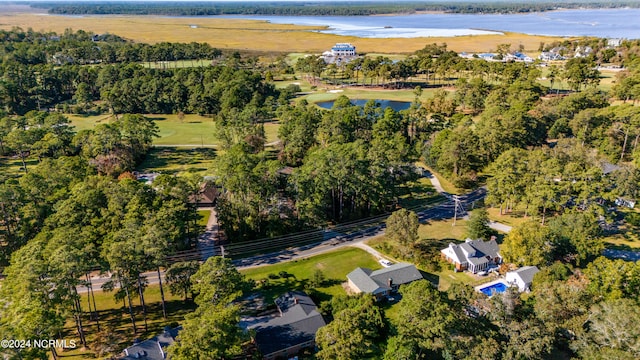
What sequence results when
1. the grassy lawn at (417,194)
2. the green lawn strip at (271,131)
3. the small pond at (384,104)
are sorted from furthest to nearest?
the small pond at (384,104)
the green lawn strip at (271,131)
the grassy lawn at (417,194)

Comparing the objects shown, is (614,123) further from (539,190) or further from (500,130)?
(539,190)

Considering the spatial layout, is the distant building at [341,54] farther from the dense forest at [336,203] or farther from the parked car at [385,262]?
the parked car at [385,262]

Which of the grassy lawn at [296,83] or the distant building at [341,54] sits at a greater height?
the distant building at [341,54]

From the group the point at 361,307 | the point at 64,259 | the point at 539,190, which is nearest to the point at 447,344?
the point at 361,307

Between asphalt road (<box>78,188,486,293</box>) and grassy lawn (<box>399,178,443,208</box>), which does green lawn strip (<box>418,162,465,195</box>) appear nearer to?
grassy lawn (<box>399,178,443,208</box>)

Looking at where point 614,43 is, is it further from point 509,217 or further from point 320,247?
point 320,247

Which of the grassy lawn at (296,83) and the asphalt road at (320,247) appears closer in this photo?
the asphalt road at (320,247)

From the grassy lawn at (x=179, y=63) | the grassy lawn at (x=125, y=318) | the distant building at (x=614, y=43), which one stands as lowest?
the grassy lawn at (x=125, y=318)

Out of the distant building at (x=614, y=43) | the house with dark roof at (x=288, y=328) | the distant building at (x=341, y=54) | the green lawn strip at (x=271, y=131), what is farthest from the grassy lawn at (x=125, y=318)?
the distant building at (x=614, y=43)
